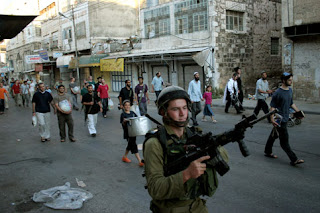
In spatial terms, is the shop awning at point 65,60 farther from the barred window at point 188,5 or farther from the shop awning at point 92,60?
the barred window at point 188,5

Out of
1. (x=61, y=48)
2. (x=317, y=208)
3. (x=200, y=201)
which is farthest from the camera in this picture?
(x=61, y=48)

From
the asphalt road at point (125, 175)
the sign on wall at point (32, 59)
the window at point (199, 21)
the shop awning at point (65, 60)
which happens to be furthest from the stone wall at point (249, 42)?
the sign on wall at point (32, 59)

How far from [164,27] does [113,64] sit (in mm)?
5714

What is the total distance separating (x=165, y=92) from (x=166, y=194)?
72 centimetres

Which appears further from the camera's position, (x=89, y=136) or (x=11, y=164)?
(x=89, y=136)

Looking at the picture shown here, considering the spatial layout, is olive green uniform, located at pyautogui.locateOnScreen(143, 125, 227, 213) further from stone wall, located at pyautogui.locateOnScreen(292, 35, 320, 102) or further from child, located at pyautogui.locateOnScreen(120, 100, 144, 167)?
stone wall, located at pyautogui.locateOnScreen(292, 35, 320, 102)

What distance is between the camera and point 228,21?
1855cm

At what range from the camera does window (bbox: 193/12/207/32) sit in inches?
714

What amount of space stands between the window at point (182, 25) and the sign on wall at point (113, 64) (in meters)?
5.61

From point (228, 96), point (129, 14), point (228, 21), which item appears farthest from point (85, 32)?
point (228, 96)

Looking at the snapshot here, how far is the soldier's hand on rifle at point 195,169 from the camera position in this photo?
180 centimetres

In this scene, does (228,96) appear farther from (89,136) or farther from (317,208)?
(317,208)

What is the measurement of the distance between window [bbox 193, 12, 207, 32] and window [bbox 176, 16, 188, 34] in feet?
2.52

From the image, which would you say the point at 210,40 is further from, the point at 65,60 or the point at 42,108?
the point at 65,60
